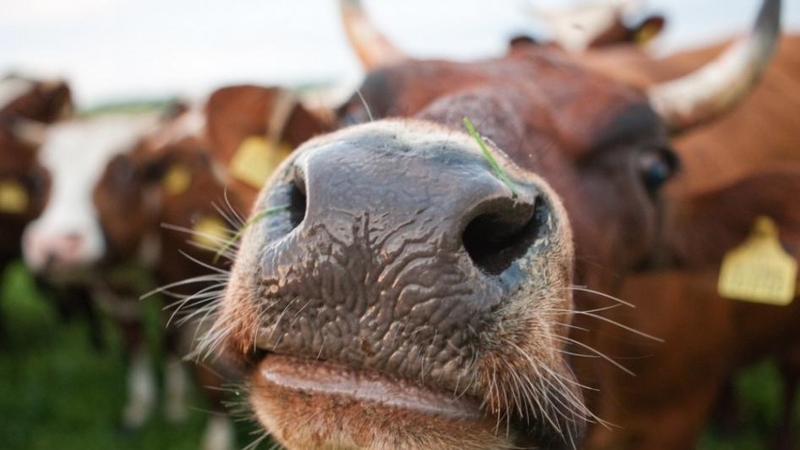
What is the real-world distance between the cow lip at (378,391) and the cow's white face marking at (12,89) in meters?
7.20

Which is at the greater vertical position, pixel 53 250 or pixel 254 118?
pixel 254 118

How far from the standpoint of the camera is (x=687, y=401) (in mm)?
3992

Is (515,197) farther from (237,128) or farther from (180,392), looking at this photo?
(180,392)

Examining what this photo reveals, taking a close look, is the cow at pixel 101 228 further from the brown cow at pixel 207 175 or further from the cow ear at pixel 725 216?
the cow ear at pixel 725 216

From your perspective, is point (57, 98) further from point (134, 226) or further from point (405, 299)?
point (405, 299)

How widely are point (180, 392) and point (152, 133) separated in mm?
2375

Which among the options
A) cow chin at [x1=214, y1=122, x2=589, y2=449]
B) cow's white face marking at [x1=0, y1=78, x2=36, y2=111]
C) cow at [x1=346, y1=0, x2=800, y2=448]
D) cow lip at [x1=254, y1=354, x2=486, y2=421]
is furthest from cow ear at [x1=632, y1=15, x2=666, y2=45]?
cow's white face marking at [x1=0, y1=78, x2=36, y2=111]

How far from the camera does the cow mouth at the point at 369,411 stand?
4.93ft

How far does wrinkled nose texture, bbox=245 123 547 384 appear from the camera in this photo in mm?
1449

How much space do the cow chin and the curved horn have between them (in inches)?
77.7

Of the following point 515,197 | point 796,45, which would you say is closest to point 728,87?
point 515,197

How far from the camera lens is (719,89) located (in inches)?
117

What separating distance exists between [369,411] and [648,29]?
5.29 meters

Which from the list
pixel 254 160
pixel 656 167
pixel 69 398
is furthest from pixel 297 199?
pixel 69 398
